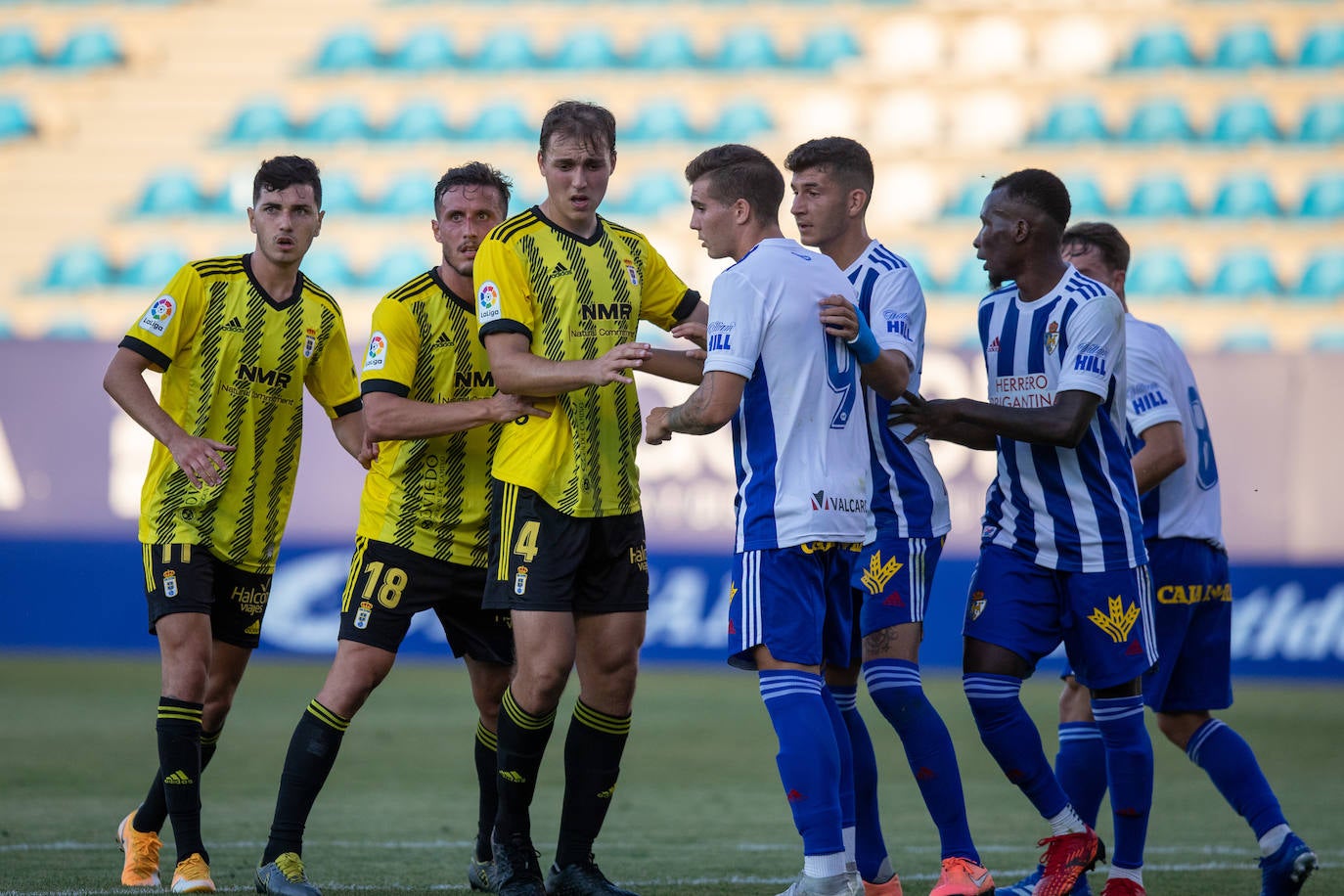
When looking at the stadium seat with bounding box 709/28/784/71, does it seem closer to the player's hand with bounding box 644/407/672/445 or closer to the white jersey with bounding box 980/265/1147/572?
the white jersey with bounding box 980/265/1147/572

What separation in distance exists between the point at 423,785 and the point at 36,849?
94.1 inches

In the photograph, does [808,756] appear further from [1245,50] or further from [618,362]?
[1245,50]

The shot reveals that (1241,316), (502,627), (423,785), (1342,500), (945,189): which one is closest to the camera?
(502,627)

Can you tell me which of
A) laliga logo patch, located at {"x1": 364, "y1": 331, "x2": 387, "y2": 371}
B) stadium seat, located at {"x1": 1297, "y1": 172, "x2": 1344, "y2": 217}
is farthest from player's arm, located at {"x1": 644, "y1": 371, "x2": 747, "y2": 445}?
stadium seat, located at {"x1": 1297, "y1": 172, "x2": 1344, "y2": 217}

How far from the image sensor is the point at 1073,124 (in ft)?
63.0

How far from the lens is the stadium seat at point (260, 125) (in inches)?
784

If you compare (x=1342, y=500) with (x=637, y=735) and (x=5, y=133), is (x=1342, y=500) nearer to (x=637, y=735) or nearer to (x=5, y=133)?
(x=637, y=735)

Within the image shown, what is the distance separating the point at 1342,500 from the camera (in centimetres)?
1279

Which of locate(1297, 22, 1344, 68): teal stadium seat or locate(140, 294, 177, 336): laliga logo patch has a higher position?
locate(1297, 22, 1344, 68): teal stadium seat

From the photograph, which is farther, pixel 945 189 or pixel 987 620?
pixel 945 189

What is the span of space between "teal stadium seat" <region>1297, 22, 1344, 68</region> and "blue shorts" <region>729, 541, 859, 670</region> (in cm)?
1722

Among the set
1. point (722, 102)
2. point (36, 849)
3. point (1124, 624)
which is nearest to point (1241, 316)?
point (722, 102)

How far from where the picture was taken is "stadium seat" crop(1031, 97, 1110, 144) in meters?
19.1

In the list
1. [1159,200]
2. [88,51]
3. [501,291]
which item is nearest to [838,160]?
[501,291]
